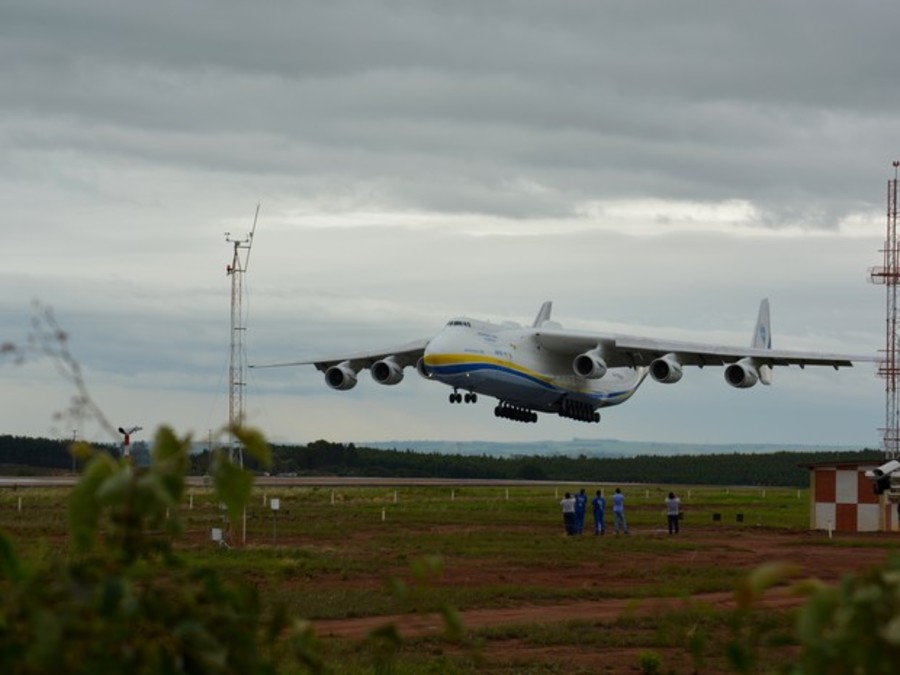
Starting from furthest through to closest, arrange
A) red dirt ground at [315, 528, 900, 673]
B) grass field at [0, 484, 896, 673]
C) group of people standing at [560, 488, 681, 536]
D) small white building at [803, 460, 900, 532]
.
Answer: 1. small white building at [803, 460, 900, 532]
2. group of people standing at [560, 488, 681, 536]
3. red dirt ground at [315, 528, 900, 673]
4. grass field at [0, 484, 896, 673]

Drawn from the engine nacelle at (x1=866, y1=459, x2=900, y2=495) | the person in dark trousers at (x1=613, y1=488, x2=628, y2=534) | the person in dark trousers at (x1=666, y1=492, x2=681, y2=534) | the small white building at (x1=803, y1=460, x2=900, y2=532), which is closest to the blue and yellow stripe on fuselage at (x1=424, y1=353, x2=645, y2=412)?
the person in dark trousers at (x1=613, y1=488, x2=628, y2=534)

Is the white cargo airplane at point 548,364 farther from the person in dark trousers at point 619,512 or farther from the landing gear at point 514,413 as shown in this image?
the person in dark trousers at point 619,512

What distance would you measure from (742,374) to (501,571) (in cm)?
3143

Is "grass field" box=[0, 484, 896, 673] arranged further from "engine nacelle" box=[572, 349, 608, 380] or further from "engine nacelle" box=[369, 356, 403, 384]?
"engine nacelle" box=[369, 356, 403, 384]

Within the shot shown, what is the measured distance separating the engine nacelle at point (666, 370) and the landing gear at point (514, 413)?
20.2ft

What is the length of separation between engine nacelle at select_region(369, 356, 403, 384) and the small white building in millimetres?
25493

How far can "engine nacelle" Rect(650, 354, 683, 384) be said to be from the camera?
60.2 meters

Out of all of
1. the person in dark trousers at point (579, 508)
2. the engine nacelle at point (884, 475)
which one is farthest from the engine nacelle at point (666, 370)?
the engine nacelle at point (884, 475)

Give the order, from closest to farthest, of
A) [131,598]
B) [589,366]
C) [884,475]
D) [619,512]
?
[131,598] < [884,475] < [619,512] < [589,366]

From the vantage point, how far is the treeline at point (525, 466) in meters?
120

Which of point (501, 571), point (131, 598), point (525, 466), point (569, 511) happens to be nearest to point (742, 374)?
point (569, 511)

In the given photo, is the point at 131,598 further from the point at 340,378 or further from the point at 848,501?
the point at 340,378

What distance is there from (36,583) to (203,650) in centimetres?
42

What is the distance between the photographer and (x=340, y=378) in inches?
2616
